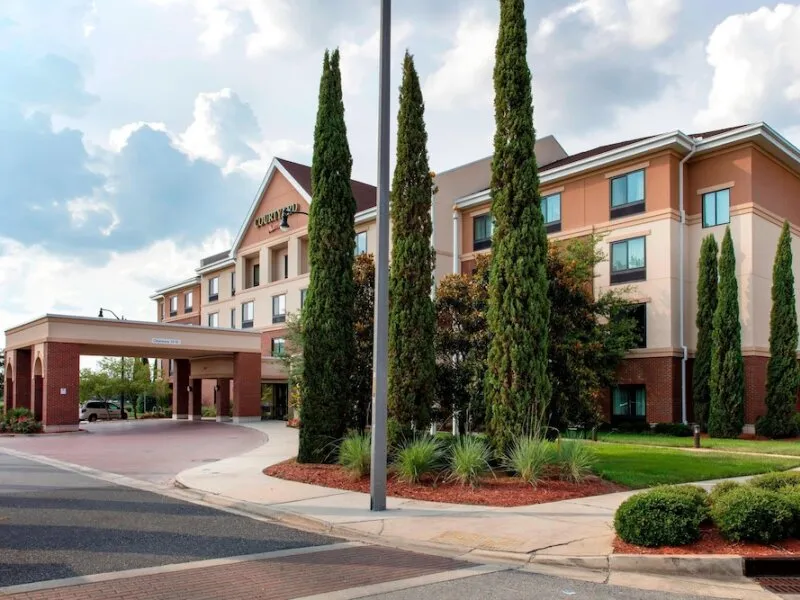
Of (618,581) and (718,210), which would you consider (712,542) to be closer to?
(618,581)

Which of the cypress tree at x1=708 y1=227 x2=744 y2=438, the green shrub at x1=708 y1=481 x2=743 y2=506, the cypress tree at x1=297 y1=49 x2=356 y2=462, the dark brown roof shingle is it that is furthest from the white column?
the green shrub at x1=708 y1=481 x2=743 y2=506

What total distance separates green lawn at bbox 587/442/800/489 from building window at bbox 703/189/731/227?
14.5 meters

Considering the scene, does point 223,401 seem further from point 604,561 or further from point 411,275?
point 604,561

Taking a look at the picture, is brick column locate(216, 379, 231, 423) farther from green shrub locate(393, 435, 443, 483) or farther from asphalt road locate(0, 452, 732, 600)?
green shrub locate(393, 435, 443, 483)

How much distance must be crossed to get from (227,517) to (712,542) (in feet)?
22.0

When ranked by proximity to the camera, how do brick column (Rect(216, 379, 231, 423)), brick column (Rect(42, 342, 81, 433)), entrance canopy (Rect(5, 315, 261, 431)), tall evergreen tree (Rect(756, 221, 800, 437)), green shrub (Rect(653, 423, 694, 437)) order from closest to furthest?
1. tall evergreen tree (Rect(756, 221, 800, 437))
2. green shrub (Rect(653, 423, 694, 437))
3. brick column (Rect(42, 342, 81, 433))
4. entrance canopy (Rect(5, 315, 261, 431))
5. brick column (Rect(216, 379, 231, 423))

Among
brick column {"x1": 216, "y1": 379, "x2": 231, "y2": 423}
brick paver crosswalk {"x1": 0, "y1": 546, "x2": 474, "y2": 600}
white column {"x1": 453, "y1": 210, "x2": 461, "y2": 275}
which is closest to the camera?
brick paver crosswalk {"x1": 0, "y1": 546, "x2": 474, "y2": 600}

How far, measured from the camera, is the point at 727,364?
27250 millimetres

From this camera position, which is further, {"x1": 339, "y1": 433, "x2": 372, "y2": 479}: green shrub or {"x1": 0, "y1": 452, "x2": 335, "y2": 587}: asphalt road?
{"x1": 339, "y1": 433, "x2": 372, "y2": 479}: green shrub

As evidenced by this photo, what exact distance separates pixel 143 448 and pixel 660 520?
19927mm

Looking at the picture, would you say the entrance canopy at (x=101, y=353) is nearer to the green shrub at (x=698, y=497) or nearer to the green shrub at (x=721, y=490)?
the green shrub at (x=698, y=497)

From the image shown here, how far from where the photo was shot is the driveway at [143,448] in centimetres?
1808

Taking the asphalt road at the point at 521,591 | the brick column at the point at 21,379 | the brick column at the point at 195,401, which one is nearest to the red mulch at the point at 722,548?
the asphalt road at the point at 521,591

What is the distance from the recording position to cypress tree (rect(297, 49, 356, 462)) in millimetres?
15812
